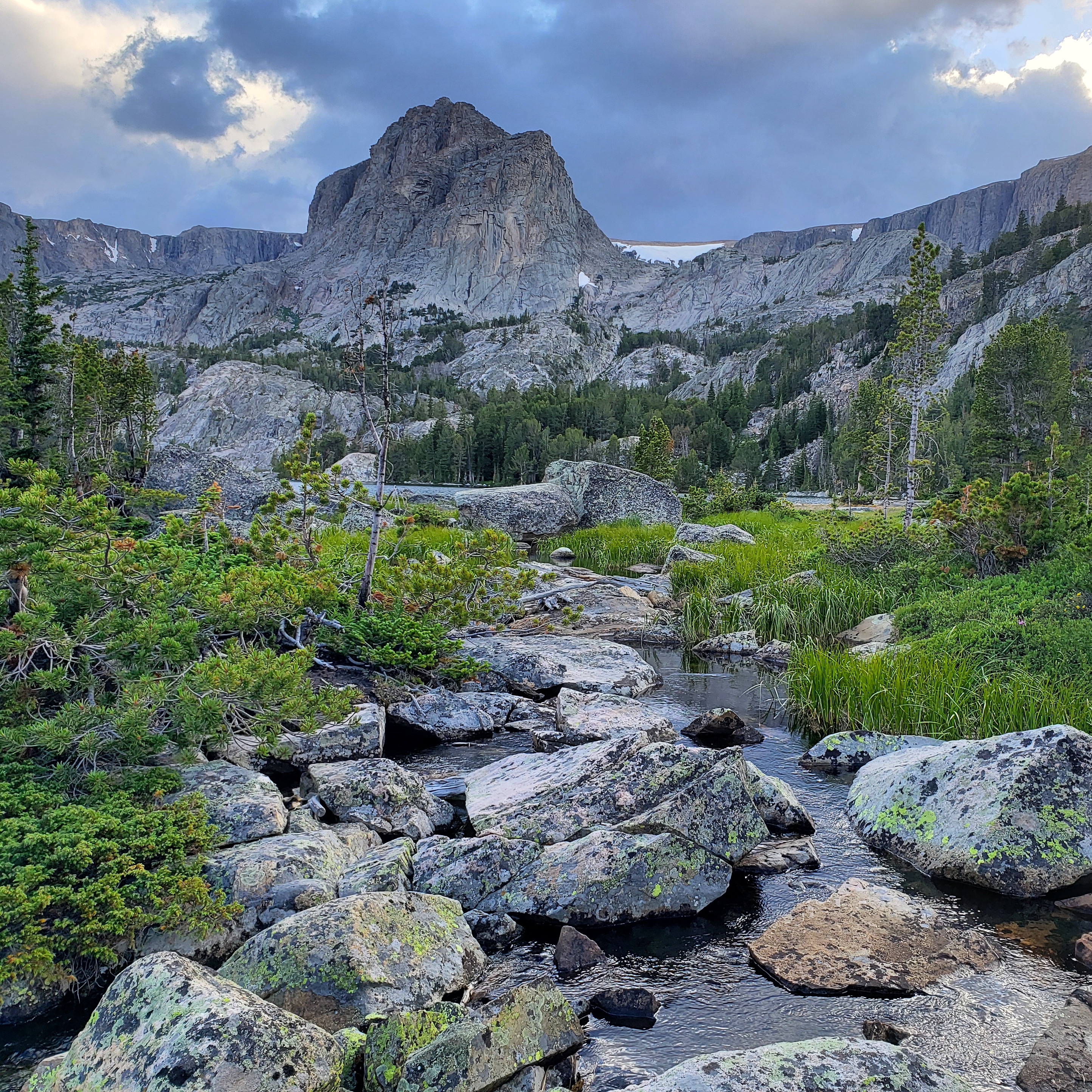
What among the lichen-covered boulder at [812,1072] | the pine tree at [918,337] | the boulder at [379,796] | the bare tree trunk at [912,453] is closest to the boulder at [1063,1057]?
the lichen-covered boulder at [812,1072]

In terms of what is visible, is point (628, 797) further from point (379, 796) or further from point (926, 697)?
point (926, 697)

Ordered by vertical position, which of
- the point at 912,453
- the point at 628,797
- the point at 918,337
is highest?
the point at 918,337

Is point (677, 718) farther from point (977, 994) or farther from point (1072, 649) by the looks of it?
point (977, 994)

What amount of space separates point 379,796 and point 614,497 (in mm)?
27482

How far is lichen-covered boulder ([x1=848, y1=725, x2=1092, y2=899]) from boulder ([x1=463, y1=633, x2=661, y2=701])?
16.2 ft

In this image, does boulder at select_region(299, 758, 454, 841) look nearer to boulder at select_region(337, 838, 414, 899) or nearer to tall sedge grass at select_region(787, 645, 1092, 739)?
boulder at select_region(337, 838, 414, 899)

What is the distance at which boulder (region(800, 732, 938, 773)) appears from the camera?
935 cm

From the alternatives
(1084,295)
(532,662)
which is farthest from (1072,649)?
(1084,295)

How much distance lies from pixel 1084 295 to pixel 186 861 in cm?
12895

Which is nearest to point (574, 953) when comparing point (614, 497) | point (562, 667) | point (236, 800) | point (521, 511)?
point (236, 800)

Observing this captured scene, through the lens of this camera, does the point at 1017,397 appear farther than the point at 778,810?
Yes

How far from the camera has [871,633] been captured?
14680mm

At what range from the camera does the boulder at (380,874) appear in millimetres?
5809

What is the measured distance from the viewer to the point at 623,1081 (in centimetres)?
441
